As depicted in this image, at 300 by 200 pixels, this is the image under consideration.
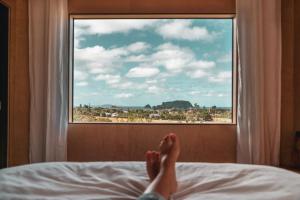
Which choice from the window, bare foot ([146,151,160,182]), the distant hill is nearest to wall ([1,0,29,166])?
the window

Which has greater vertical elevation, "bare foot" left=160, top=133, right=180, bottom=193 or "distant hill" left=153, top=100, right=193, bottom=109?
"distant hill" left=153, top=100, right=193, bottom=109

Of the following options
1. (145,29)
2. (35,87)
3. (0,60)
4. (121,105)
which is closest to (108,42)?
(145,29)

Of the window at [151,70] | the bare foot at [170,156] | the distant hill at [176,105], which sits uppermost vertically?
the window at [151,70]

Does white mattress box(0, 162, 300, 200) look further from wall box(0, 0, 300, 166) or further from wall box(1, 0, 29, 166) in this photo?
wall box(1, 0, 29, 166)

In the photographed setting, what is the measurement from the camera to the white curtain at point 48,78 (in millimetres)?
3090

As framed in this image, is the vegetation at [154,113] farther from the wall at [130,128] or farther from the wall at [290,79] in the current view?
the wall at [290,79]

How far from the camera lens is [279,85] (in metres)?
3.08

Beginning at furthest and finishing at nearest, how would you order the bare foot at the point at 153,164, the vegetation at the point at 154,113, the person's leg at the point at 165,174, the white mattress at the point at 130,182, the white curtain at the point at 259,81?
the vegetation at the point at 154,113 < the white curtain at the point at 259,81 < the bare foot at the point at 153,164 < the white mattress at the point at 130,182 < the person's leg at the point at 165,174

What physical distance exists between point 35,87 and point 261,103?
95.4 inches

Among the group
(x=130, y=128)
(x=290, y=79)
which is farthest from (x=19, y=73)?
(x=290, y=79)

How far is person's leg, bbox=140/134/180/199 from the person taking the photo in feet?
3.21

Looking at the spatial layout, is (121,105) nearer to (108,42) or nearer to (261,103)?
(108,42)

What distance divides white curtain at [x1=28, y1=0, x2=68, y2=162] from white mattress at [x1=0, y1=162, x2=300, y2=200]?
5.54ft

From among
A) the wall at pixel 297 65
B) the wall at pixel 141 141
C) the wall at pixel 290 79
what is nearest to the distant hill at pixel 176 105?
the wall at pixel 141 141
